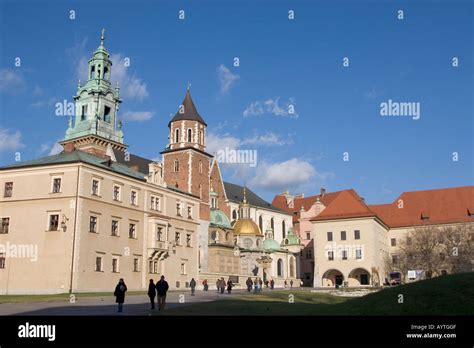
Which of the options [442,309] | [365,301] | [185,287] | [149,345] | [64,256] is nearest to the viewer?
[149,345]

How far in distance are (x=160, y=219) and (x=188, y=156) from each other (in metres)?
15.9

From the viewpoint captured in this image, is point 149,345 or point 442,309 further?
point 442,309

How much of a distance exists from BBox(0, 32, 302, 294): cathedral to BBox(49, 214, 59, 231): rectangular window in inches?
3.3

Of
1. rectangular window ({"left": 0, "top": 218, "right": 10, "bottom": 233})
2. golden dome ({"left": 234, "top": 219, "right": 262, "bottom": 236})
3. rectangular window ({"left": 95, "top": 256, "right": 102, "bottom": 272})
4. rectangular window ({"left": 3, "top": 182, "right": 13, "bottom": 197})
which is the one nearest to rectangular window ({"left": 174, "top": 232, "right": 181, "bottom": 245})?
rectangular window ({"left": 95, "top": 256, "right": 102, "bottom": 272})

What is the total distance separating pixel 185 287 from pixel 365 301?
39779 millimetres

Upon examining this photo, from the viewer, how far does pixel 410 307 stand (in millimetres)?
18656

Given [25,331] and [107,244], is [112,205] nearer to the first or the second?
[107,244]

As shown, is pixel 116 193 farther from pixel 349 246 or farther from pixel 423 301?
pixel 423 301

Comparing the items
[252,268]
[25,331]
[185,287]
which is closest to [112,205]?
[185,287]

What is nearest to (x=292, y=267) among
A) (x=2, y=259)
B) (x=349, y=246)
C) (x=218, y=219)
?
(x=349, y=246)

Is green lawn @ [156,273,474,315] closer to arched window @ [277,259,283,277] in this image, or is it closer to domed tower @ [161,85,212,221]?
domed tower @ [161,85,212,221]

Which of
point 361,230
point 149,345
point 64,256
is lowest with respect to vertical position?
point 149,345

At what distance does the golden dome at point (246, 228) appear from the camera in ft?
251

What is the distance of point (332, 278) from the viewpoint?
240ft
